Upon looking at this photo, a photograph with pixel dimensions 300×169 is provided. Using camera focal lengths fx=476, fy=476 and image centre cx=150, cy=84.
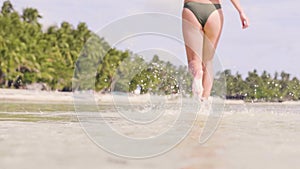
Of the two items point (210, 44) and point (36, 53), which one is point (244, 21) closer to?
point (210, 44)

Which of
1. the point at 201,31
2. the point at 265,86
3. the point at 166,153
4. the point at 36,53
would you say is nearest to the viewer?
the point at 166,153

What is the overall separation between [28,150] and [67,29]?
4308 cm

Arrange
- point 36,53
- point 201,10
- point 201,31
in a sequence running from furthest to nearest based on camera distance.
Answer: point 36,53
point 201,31
point 201,10

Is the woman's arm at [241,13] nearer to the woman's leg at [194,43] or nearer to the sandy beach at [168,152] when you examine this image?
the woman's leg at [194,43]

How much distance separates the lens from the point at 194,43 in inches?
215

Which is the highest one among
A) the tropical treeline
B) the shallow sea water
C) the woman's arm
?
the tropical treeline

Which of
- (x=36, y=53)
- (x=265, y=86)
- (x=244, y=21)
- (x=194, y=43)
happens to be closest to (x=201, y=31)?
(x=194, y=43)

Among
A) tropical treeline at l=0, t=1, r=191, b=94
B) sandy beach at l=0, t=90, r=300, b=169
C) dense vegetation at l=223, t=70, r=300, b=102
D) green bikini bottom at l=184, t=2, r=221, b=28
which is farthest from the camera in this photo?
dense vegetation at l=223, t=70, r=300, b=102

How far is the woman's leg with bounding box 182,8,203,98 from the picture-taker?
17.8ft

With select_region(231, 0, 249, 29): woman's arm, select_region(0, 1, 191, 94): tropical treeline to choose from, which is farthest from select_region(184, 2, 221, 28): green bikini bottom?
A: select_region(0, 1, 191, 94): tropical treeline

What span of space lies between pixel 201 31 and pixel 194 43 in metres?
0.18

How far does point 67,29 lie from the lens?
4522 centimetres

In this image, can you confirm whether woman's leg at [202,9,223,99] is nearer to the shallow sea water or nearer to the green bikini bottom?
the green bikini bottom

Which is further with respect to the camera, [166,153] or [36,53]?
[36,53]
